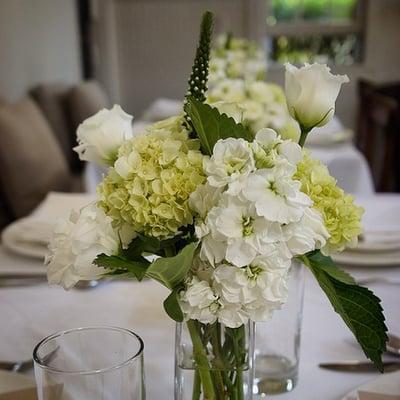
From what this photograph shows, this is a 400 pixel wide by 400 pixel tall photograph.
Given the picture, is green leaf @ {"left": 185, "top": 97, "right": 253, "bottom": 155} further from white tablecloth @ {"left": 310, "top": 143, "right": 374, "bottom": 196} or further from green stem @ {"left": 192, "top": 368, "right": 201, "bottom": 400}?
white tablecloth @ {"left": 310, "top": 143, "right": 374, "bottom": 196}

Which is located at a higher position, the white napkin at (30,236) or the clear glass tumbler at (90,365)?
the clear glass tumbler at (90,365)

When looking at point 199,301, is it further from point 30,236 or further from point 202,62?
point 30,236

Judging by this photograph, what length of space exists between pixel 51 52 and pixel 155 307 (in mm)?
3357

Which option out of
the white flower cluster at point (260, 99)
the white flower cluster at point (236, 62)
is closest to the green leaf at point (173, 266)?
the white flower cluster at point (260, 99)

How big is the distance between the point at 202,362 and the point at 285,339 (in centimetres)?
24

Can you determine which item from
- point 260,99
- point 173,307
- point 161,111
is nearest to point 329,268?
point 173,307

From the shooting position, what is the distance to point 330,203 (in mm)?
574

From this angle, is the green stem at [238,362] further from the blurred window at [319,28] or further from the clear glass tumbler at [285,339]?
the blurred window at [319,28]

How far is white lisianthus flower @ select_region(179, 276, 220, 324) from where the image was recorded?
520 millimetres

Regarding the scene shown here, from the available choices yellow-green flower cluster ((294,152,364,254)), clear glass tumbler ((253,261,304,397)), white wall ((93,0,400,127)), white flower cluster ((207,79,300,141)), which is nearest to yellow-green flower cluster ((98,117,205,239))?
yellow-green flower cluster ((294,152,364,254))

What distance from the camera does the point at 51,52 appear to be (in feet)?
13.2

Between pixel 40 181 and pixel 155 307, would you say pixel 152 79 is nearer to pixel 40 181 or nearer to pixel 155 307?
pixel 40 181

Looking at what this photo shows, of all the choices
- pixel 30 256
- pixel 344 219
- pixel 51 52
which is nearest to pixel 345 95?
pixel 51 52

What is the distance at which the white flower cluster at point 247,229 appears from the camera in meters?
0.49
